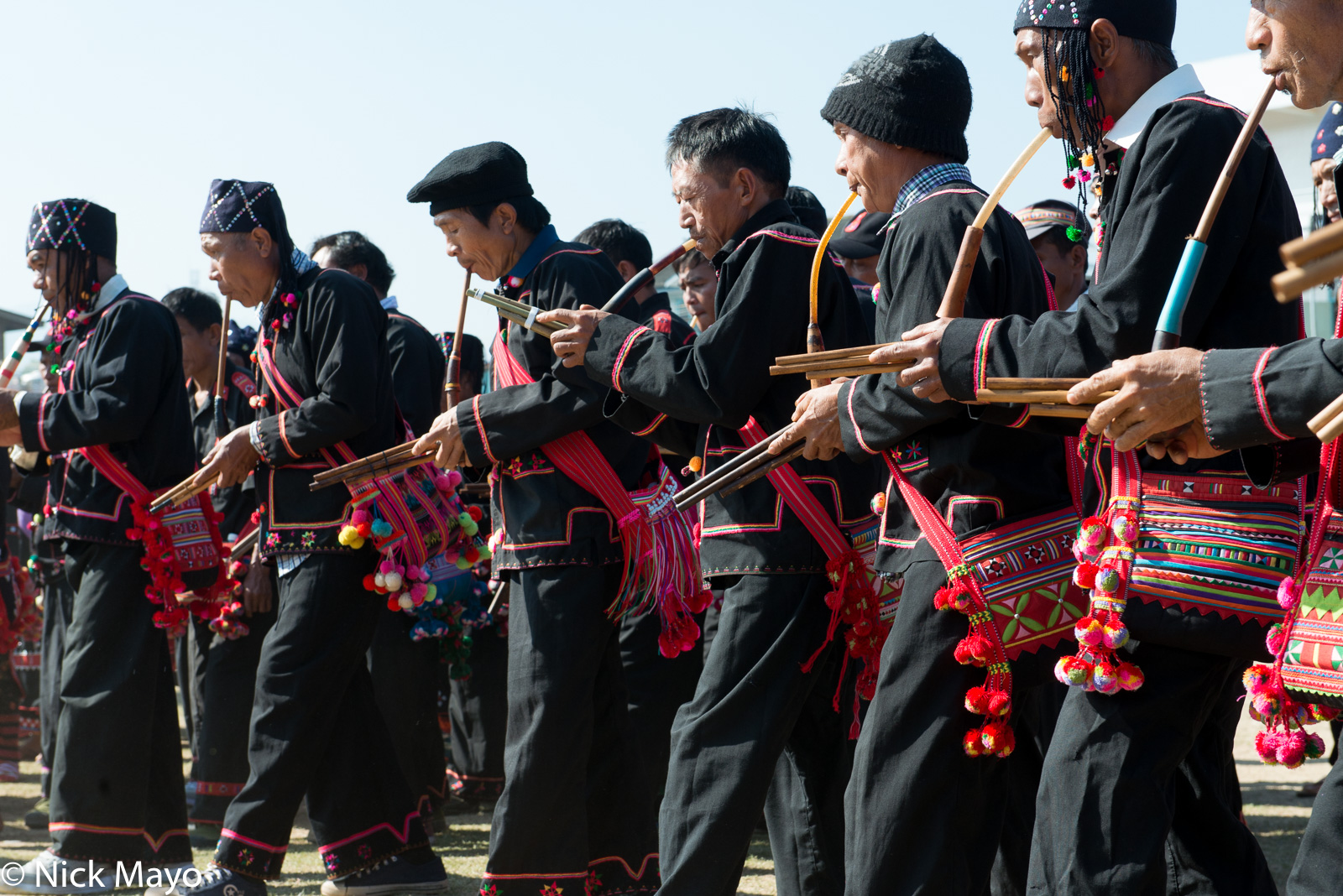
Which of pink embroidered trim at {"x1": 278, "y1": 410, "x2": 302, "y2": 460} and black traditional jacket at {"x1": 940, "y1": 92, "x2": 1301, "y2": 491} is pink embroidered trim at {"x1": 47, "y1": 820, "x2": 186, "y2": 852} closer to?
pink embroidered trim at {"x1": 278, "y1": 410, "x2": 302, "y2": 460}

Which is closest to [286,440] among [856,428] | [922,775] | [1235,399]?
[856,428]

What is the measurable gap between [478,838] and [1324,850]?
432 centimetres

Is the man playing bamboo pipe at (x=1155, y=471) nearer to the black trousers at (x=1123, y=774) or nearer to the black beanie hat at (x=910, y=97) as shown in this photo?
the black trousers at (x=1123, y=774)

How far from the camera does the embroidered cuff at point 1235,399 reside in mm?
2021

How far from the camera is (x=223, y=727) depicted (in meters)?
5.93

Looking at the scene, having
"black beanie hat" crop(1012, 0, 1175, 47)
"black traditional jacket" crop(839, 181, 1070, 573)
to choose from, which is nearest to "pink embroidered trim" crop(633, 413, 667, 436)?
"black traditional jacket" crop(839, 181, 1070, 573)

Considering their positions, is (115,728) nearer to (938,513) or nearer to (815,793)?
(815,793)

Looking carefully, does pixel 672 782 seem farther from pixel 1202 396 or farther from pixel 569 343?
pixel 1202 396

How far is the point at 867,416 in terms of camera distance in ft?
9.23

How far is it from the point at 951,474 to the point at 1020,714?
61 centimetres

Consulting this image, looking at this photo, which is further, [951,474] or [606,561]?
[606,561]

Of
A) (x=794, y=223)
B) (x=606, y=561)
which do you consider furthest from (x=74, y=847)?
(x=794, y=223)

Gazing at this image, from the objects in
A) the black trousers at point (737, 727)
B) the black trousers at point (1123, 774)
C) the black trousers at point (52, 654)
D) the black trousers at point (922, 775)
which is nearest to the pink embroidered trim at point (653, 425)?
the black trousers at point (737, 727)

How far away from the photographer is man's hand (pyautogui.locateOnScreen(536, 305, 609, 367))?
145 inches
